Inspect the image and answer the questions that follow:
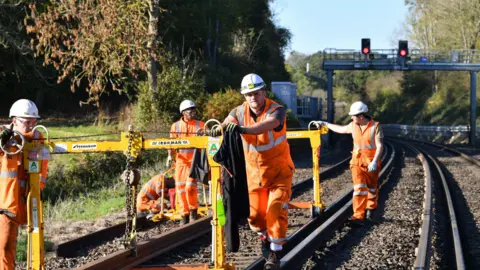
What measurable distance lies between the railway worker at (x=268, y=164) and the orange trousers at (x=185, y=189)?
157 inches

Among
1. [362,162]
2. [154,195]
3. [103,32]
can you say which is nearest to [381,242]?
[362,162]

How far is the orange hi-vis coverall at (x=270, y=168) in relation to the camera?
6566 millimetres

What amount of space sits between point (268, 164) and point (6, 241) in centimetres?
261

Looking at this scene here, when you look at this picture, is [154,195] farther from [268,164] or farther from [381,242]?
[268,164]

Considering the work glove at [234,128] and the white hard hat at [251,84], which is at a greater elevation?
the white hard hat at [251,84]

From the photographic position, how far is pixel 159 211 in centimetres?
1156

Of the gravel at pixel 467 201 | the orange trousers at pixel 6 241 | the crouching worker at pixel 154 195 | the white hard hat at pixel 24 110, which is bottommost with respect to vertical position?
the gravel at pixel 467 201

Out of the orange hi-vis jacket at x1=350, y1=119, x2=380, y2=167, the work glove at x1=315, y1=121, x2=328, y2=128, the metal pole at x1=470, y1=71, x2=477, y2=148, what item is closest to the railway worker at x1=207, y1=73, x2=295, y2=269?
the work glove at x1=315, y1=121, x2=328, y2=128

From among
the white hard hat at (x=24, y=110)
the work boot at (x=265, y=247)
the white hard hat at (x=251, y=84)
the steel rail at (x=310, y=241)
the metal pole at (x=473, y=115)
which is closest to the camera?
the white hard hat at (x=251, y=84)

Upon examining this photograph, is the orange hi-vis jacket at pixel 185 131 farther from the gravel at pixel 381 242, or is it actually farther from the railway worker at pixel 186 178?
the gravel at pixel 381 242

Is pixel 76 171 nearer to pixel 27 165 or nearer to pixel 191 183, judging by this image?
pixel 191 183

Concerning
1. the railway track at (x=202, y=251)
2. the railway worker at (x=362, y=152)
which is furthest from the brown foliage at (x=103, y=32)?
the railway worker at (x=362, y=152)

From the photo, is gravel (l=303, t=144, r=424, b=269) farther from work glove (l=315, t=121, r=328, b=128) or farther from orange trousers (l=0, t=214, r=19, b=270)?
orange trousers (l=0, t=214, r=19, b=270)

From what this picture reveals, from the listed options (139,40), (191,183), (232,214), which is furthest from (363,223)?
(139,40)
